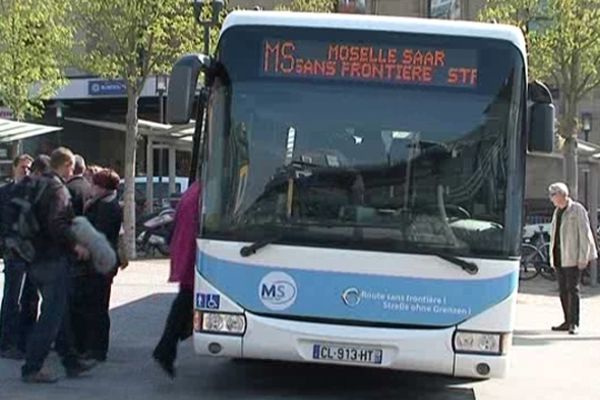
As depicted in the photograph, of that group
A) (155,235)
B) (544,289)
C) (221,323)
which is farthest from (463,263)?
(155,235)

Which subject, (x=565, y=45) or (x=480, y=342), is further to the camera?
(x=565, y=45)

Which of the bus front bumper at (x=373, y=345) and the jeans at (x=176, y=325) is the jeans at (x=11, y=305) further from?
the bus front bumper at (x=373, y=345)

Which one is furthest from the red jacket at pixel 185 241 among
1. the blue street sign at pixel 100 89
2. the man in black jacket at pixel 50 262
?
the blue street sign at pixel 100 89

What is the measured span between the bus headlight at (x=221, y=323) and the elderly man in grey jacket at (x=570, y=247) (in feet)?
22.7

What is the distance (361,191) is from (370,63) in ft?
3.33

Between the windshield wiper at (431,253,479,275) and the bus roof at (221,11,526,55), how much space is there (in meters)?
1.71

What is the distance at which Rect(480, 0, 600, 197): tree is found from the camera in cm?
1920

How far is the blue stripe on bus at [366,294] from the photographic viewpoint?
784 cm

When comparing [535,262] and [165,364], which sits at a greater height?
[165,364]

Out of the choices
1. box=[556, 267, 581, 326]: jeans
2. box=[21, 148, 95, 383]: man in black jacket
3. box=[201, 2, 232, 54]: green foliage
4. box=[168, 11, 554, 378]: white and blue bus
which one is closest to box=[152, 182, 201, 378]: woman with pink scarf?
box=[168, 11, 554, 378]: white and blue bus

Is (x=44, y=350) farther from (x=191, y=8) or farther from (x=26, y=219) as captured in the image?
(x=191, y=8)

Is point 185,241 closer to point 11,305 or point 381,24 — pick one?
point 11,305

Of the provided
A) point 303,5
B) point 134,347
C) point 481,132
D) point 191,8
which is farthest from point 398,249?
point 303,5

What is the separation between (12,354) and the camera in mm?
9938
